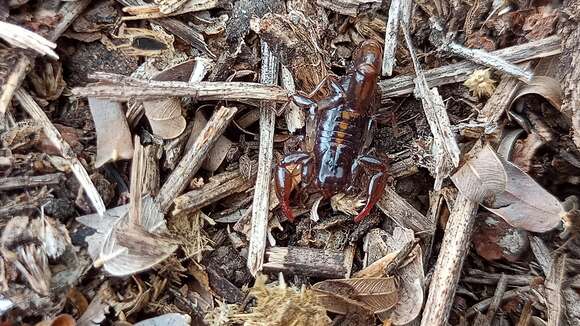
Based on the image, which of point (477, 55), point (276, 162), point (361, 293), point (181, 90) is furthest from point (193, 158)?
point (477, 55)

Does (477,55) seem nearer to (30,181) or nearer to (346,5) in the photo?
(346,5)

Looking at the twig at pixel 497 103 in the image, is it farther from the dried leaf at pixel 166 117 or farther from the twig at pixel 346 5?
the dried leaf at pixel 166 117

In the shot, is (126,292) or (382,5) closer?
(126,292)

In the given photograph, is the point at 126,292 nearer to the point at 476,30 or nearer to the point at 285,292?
the point at 285,292

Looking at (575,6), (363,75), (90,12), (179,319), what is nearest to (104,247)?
(179,319)

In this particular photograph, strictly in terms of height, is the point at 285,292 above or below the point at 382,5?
below

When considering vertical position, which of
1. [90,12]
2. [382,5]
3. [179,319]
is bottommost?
[179,319]

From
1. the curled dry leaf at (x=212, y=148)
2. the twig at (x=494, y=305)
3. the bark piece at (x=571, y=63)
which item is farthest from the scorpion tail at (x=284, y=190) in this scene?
the bark piece at (x=571, y=63)
